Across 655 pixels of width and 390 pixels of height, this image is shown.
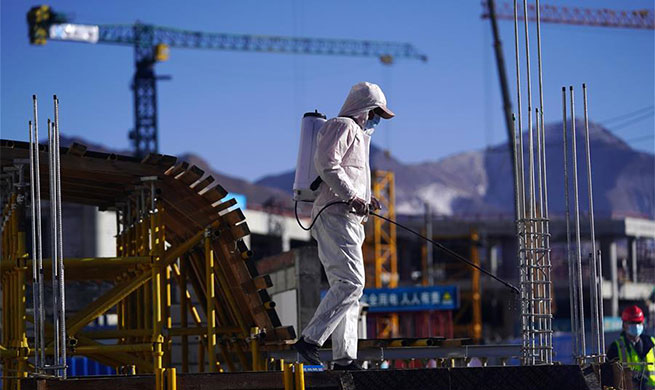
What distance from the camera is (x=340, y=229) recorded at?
1201cm

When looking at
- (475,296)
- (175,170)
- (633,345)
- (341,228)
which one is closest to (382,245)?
(475,296)

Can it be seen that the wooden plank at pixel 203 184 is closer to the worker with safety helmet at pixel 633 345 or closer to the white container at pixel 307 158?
the white container at pixel 307 158

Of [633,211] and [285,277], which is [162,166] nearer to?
[285,277]

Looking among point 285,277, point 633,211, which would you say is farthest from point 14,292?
point 633,211

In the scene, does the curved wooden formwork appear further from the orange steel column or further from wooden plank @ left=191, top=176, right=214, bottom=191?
the orange steel column

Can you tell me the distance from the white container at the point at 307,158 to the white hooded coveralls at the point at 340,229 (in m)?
0.17

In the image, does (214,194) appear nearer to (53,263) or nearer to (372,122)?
(372,122)

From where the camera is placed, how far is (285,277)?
2770 cm

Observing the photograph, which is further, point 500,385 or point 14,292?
point 14,292

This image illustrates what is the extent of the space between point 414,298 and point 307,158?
53434 mm

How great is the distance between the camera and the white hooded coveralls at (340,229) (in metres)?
11.9

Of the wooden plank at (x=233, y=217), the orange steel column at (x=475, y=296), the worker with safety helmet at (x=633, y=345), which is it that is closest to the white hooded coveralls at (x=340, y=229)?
the worker with safety helmet at (x=633, y=345)

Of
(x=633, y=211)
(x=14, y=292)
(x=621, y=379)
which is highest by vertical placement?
Result: (x=633, y=211)

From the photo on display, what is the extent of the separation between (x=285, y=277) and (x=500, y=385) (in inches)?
660
